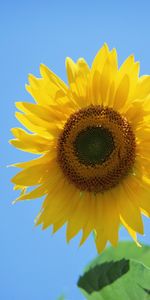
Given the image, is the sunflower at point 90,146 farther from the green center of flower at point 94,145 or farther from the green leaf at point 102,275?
the green leaf at point 102,275

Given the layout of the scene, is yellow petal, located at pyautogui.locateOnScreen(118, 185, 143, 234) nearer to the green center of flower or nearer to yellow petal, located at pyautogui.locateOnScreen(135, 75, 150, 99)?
the green center of flower

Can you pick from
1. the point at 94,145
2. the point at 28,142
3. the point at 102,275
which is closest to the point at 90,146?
the point at 94,145

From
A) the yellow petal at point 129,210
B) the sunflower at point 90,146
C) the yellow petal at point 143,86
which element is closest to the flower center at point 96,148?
the sunflower at point 90,146

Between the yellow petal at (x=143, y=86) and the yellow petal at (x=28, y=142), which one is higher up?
the yellow petal at (x=28, y=142)

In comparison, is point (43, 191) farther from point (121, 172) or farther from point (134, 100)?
point (134, 100)

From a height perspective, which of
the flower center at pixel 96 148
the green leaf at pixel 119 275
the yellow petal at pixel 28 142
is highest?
the yellow petal at pixel 28 142

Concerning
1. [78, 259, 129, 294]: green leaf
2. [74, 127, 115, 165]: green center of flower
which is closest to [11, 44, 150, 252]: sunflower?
[74, 127, 115, 165]: green center of flower

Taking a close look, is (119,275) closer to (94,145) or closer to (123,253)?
(123,253)

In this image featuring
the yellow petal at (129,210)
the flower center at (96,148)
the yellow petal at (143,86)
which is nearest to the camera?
the yellow petal at (143,86)
